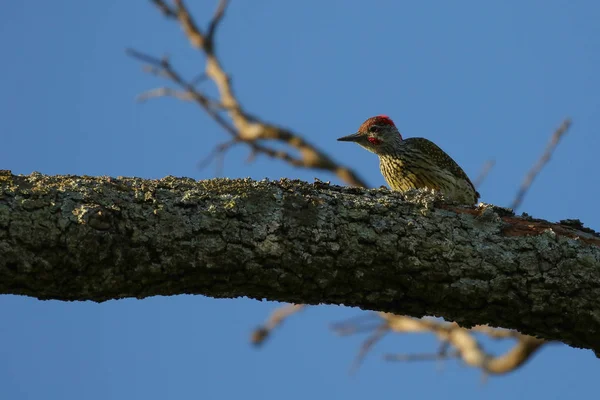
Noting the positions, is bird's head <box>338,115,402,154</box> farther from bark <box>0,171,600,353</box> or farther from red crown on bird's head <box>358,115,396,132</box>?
bark <box>0,171,600,353</box>

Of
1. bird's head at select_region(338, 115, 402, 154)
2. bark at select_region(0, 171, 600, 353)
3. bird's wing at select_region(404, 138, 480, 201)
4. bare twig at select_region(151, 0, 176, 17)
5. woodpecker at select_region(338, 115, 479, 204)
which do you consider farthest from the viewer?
bare twig at select_region(151, 0, 176, 17)

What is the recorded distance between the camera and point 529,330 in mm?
3873

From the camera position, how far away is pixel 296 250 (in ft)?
11.9

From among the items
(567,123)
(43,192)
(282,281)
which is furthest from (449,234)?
(567,123)

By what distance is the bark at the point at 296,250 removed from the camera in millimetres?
3363

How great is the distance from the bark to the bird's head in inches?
165

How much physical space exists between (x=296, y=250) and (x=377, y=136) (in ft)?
15.8

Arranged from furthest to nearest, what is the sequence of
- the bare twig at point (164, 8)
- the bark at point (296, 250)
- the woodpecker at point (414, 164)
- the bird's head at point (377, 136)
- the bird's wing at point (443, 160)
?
the bare twig at point (164, 8)
the bird's head at point (377, 136)
the bird's wing at point (443, 160)
the woodpecker at point (414, 164)
the bark at point (296, 250)

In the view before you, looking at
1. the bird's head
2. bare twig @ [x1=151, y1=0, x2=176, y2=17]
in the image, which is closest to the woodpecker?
the bird's head

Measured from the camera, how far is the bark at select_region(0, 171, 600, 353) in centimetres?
336

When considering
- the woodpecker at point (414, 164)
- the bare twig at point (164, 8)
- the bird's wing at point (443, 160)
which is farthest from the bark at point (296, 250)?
the bare twig at point (164, 8)

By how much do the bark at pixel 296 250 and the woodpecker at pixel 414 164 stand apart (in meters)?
3.72

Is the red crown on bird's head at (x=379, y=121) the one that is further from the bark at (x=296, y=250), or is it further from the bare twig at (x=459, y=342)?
the bark at (x=296, y=250)

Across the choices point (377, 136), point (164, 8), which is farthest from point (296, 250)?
point (164, 8)
